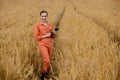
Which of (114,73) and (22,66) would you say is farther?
(22,66)

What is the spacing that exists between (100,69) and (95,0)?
4756 centimetres

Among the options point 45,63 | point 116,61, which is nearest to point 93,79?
point 116,61

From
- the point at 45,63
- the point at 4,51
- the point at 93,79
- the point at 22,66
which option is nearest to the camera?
the point at 93,79

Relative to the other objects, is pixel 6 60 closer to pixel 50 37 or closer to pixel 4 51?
pixel 4 51

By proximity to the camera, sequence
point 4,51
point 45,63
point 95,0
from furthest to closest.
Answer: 1. point 95,0
2. point 45,63
3. point 4,51

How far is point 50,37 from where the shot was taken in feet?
17.2

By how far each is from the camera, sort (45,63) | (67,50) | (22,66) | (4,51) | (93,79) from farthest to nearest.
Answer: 1. (67,50)
2. (45,63)
3. (4,51)
4. (22,66)
5. (93,79)

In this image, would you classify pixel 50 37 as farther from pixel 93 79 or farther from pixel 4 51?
pixel 93 79

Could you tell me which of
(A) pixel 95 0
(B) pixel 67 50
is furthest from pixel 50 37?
(A) pixel 95 0

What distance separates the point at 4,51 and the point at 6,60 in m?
0.37

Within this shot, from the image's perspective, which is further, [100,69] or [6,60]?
[6,60]

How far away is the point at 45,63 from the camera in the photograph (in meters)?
4.84

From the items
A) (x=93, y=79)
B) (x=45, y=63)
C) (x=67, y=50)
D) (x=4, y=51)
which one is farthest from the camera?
(x=67, y=50)

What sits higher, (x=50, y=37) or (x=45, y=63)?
(x=50, y=37)
